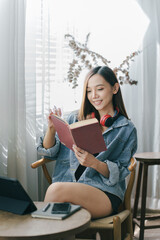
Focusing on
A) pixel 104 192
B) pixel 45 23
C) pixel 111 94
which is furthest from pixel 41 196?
pixel 45 23

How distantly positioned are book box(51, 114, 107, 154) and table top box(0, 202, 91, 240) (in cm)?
38

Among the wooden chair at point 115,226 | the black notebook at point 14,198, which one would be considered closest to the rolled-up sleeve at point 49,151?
the wooden chair at point 115,226

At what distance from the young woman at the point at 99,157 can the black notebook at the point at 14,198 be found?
0.28m

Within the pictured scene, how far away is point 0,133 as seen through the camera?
6.94 feet

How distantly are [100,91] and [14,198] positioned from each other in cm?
83

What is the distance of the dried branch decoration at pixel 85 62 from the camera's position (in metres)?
2.55

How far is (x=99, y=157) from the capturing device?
6.08 ft

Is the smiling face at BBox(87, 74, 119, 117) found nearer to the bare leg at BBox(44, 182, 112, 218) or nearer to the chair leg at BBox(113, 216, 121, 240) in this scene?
the bare leg at BBox(44, 182, 112, 218)

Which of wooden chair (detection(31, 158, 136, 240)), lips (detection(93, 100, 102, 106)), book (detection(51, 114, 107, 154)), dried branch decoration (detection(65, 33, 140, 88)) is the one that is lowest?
wooden chair (detection(31, 158, 136, 240))

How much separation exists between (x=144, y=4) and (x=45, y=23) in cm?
97

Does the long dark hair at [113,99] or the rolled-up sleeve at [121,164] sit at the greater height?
the long dark hair at [113,99]

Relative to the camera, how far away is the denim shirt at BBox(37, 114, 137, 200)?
1.77m

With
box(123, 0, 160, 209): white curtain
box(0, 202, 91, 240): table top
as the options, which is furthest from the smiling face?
box(123, 0, 160, 209): white curtain

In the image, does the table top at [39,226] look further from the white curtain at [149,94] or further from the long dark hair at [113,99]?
the white curtain at [149,94]
